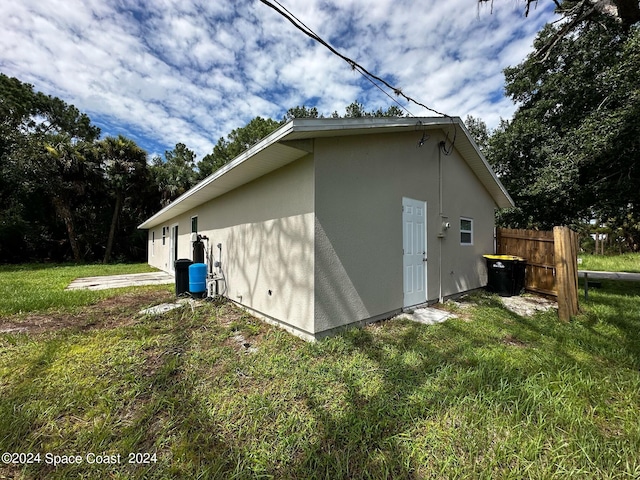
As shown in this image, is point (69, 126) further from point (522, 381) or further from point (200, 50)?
point (522, 381)

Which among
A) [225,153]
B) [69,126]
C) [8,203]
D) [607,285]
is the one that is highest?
[69,126]

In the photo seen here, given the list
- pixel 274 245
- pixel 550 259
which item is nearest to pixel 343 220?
pixel 274 245

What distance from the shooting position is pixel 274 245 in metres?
4.14

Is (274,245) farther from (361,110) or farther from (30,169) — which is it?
(361,110)

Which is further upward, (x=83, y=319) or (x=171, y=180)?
(x=171, y=180)

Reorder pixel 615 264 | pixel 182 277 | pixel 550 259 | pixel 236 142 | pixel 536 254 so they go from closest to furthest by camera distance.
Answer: pixel 182 277 < pixel 550 259 < pixel 536 254 < pixel 615 264 < pixel 236 142

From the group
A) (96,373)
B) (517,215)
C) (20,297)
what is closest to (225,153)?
(20,297)

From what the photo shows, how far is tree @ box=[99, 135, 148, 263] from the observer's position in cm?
1516

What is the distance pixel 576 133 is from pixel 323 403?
11.0 metres

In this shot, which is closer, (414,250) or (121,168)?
(414,250)

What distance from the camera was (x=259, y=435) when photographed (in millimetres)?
1899

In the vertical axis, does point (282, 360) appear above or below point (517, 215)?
below

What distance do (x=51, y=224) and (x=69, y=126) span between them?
984 centimetres

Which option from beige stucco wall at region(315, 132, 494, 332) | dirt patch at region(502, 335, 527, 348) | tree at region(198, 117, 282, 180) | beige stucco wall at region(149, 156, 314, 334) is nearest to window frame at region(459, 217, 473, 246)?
beige stucco wall at region(315, 132, 494, 332)
